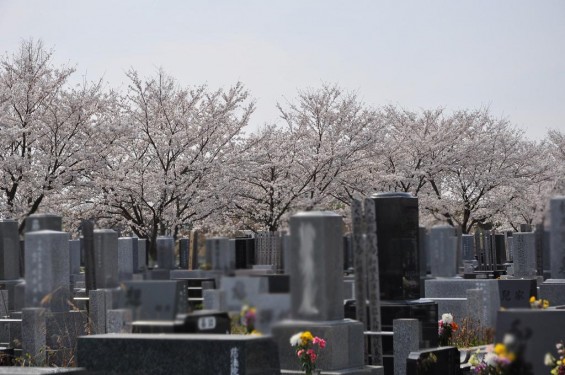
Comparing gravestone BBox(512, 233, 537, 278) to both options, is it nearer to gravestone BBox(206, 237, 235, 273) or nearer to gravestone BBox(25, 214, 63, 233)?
gravestone BBox(25, 214, 63, 233)

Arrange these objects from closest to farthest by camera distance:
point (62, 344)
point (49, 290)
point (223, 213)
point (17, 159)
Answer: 1. point (49, 290)
2. point (62, 344)
3. point (17, 159)
4. point (223, 213)

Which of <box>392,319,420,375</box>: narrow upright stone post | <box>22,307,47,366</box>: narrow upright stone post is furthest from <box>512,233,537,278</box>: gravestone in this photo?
<box>22,307,47,366</box>: narrow upright stone post

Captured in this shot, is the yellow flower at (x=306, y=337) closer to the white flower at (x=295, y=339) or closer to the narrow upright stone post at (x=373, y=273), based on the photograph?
the white flower at (x=295, y=339)

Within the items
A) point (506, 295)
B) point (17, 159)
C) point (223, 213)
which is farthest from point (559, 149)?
point (506, 295)

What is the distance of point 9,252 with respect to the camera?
55.9 ft

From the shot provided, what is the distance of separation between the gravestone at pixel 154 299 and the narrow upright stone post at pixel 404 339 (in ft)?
17.2

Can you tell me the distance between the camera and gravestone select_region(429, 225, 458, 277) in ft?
Answer: 35.3

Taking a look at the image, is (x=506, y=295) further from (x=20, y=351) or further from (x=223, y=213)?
(x=223, y=213)

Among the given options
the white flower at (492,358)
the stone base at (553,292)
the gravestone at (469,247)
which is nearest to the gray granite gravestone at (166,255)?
the white flower at (492,358)

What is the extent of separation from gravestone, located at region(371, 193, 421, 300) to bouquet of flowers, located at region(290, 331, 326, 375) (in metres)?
3.54

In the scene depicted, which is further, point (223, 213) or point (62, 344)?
point (223, 213)

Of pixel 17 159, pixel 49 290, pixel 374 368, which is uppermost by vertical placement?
pixel 17 159

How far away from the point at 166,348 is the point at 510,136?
4071 centimetres

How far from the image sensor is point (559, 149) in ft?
183
